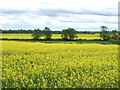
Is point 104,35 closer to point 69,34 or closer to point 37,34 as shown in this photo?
point 69,34

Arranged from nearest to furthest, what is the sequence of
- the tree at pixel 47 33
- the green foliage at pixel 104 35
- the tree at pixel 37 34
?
the tree at pixel 37 34 < the tree at pixel 47 33 < the green foliage at pixel 104 35

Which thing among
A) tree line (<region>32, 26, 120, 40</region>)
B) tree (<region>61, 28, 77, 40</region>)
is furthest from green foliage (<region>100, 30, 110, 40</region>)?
tree (<region>61, 28, 77, 40</region>)

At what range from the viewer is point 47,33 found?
83.6 m

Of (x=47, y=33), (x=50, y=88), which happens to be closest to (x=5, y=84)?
(x=50, y=88)

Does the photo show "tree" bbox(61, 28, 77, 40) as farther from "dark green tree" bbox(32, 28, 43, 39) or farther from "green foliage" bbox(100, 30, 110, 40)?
"green foliage" bbox(100, 30, 110, 40)

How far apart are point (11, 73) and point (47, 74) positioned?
2132mm

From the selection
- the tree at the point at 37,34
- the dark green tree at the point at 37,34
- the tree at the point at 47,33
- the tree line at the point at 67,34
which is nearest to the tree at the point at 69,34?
the tree line at the point at 67,34

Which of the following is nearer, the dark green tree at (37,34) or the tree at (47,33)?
the dark green tree at (37,34)

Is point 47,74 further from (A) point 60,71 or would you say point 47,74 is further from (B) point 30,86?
(B) point 30,86

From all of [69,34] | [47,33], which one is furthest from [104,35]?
[47,33]

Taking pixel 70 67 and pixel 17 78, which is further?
pixel 70 67

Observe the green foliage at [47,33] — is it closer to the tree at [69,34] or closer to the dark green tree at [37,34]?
the dark green tree at [37,34]

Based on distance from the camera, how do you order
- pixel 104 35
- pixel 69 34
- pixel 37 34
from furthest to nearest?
pixel 104 35
pixel 69 34
pixel 37 34

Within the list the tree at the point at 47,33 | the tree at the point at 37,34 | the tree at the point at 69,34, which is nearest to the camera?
the tree at the point at 37,34
